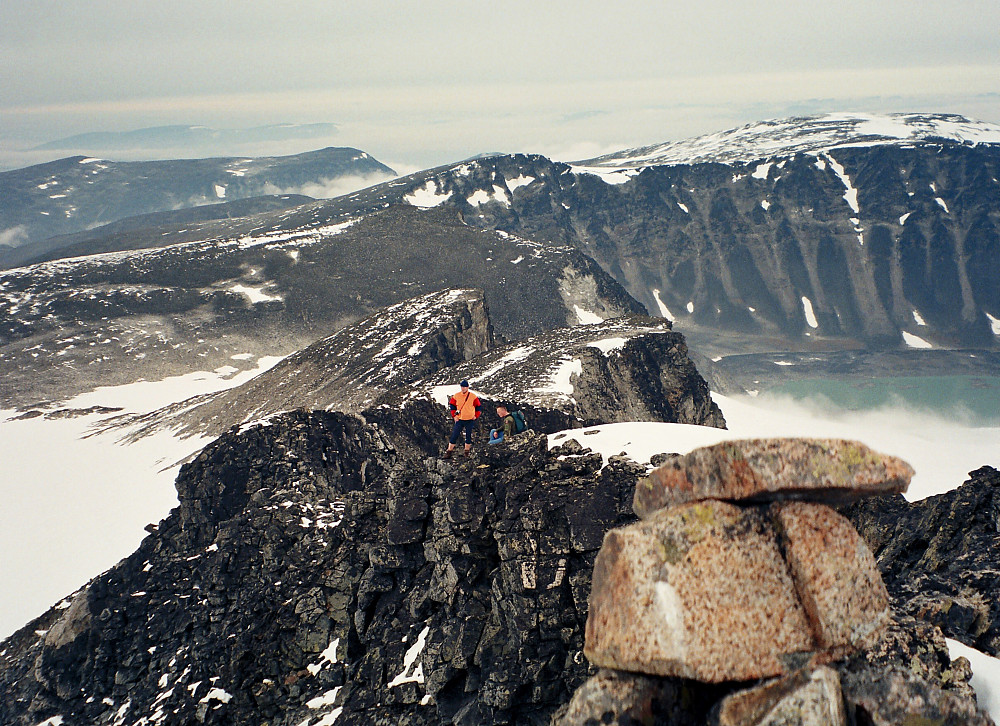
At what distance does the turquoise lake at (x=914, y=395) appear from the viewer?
169375 millimetres

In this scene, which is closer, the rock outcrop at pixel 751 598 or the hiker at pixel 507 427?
the rock outcrop at pixel 751 598

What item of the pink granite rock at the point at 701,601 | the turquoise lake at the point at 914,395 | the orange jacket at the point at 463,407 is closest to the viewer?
the pink granite rock at the point at 701,601

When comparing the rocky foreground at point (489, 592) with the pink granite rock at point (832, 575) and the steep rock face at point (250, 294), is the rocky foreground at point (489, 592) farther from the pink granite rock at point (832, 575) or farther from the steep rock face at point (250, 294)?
the steep rock face at point (250, 294)

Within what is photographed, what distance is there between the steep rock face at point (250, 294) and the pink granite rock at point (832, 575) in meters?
106

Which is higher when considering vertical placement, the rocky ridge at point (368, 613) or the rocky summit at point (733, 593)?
the rocky summit at point (733, 593)

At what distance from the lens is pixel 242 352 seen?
113 meters

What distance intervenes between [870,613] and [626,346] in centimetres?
5273

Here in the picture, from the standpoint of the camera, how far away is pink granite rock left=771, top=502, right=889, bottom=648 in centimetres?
844

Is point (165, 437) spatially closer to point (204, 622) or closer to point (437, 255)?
point (204, 622)

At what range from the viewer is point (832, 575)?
8578 millimetres

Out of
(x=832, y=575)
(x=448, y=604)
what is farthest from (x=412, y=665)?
(x=832, y=575)

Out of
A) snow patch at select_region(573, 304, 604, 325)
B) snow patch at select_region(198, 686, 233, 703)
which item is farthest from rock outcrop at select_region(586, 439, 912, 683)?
A: snow patch at select_region(573, 304, 604, 325)

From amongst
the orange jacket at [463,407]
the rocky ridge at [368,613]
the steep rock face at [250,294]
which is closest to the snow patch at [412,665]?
the rocky ridge at [368,613]

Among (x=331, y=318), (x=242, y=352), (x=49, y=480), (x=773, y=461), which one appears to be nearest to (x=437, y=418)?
(x=773, y=461)
